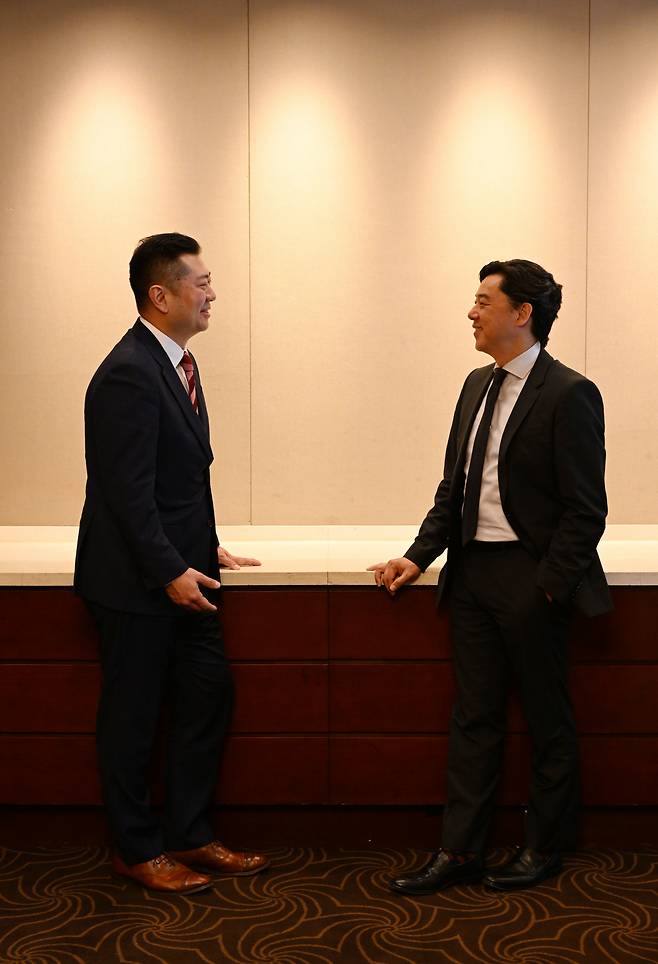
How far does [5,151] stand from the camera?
13.4ft

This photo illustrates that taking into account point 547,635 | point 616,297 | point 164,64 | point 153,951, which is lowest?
point 153,951

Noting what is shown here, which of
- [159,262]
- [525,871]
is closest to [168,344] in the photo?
[159,262]

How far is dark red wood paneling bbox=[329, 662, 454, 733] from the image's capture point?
10.5ft

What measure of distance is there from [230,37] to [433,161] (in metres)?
0.97

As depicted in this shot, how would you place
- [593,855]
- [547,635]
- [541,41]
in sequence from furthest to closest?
1. [541,41]
2. [593,855]
3. [547,635]

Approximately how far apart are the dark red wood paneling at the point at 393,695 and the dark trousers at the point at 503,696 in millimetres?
108

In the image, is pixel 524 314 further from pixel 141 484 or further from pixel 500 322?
pixel 141 484

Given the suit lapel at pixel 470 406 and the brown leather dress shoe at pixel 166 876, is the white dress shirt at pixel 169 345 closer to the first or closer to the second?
the suit lapel at pixel 470 406

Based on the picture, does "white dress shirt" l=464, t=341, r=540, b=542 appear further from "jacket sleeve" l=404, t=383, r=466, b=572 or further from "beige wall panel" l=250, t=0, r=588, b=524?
"beige wall panel" l=250, t=0, r=588, b=524

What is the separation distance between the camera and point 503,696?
307 centimetres

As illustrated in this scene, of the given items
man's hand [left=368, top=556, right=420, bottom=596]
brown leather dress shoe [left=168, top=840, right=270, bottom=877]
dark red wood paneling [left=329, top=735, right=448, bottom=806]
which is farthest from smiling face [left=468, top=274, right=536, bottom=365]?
brown leather dress shoe [left=168, top=840, right=270, bottom=877]

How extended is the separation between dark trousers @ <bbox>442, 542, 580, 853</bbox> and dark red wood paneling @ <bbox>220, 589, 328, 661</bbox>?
0.45m

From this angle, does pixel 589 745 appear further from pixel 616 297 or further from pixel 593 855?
pixel 616 297

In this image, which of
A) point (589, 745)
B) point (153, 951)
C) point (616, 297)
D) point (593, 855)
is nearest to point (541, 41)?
point (616, 297)
